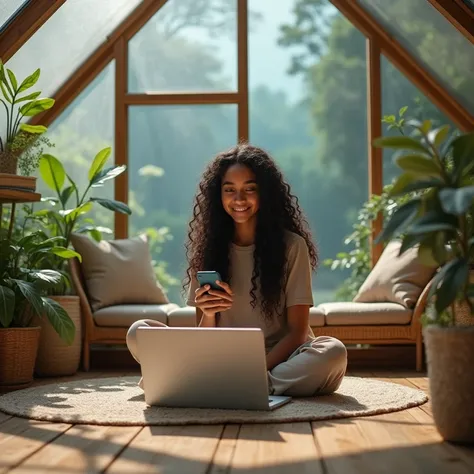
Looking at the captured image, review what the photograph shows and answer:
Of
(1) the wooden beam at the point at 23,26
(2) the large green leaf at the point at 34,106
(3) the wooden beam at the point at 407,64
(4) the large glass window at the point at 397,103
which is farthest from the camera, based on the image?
(4) the large glass window at the point at 397,103

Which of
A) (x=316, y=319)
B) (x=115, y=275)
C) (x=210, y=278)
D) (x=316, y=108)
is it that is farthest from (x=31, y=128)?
(x=316, y=108)

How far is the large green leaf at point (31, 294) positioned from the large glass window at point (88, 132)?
1.93 m

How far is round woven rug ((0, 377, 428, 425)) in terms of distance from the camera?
2.66 m

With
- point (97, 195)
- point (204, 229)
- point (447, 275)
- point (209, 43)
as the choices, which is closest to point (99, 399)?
point (204, 229)

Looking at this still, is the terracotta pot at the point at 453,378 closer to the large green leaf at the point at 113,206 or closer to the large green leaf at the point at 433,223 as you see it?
the large green leaf at the point at 433,223

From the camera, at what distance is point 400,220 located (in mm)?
2168

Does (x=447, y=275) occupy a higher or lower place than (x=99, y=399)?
higher

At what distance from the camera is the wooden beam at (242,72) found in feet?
19.0

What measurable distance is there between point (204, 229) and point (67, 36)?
2485 millimetres

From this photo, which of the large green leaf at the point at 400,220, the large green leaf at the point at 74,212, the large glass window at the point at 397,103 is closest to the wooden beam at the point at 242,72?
the large glass window at the point at 397,103

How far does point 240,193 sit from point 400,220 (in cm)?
123

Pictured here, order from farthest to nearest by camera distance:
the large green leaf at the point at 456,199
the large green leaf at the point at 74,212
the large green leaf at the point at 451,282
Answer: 1. the large green leaf at the point at 74,212
2. the large green leaf at the point at 451,282
3. the large green leaf at the point at 456,199

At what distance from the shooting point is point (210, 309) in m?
3.04

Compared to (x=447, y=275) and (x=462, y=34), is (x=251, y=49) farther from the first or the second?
(x=447, y=275)
